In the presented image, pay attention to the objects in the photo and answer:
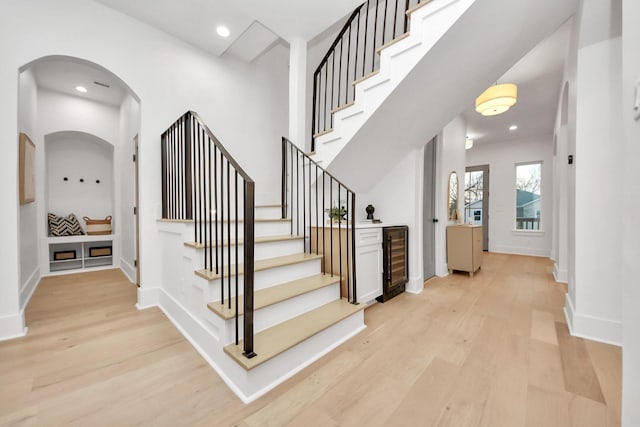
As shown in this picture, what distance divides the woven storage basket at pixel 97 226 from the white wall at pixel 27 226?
0.89m

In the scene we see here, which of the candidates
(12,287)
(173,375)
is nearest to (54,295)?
(12,287)

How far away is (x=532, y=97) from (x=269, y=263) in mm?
5056

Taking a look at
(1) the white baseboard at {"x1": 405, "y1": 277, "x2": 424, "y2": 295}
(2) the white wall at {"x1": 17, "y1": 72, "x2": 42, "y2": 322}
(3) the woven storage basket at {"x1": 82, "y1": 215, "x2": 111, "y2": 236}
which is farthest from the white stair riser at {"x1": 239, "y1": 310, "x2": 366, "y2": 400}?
(3) the woven storage basket at {"x1": 82, "y1": 215, "x2": 111, "y2": 236}

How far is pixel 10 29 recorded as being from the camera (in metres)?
1.97

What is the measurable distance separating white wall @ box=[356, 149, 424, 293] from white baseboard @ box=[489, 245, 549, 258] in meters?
4.59

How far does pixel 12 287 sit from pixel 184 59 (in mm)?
2735

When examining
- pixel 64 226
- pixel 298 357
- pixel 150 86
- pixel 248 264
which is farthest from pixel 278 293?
pixel 64 226

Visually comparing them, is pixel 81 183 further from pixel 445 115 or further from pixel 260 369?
pixel 445 115

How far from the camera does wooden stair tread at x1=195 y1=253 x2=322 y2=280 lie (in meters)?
1.70

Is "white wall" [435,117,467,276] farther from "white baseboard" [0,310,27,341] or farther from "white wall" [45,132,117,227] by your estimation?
"white wall" [45,132,117,227]

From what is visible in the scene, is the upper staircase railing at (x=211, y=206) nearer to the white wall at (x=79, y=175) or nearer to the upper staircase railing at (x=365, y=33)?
the upper staircase railing at (x=365, y=33)

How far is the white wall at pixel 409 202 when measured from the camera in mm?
3145

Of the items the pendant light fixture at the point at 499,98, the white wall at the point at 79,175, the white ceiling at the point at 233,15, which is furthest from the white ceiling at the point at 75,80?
the pendant light fixture at the point at 499,98

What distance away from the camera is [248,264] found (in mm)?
1355
